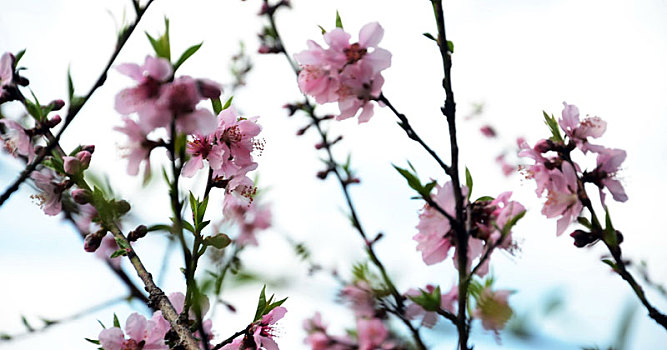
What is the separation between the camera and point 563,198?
159 cm

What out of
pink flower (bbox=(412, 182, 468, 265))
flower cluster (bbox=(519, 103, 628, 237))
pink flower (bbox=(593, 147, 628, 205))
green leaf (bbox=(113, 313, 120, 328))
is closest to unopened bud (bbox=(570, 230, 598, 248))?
flower cluster (bbox=(519, 103, 628, 237))

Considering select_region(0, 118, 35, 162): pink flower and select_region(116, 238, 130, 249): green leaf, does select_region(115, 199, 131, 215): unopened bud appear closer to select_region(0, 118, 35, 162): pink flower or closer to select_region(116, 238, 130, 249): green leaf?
select_region(116, 238, 130, 249): green leaf

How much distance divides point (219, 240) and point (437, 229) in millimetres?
571

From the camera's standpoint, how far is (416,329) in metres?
1.38

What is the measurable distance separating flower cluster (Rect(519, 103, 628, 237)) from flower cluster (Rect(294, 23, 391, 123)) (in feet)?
1.78

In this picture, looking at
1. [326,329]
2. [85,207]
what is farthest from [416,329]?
[326,329]

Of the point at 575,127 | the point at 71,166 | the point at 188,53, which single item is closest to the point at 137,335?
the point at 71,166

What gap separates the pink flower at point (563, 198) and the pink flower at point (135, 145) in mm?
1163

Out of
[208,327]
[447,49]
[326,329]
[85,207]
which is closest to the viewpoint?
[447,49]

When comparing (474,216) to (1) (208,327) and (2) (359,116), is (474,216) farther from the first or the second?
(1) (208,327)

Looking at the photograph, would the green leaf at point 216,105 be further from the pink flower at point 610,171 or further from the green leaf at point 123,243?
the pink flower at point 610,171

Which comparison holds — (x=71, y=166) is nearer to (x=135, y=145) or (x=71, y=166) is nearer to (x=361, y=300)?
(x=135, y=145)

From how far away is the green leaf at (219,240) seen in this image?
1.39 meters

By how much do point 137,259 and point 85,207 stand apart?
22.2 inches
